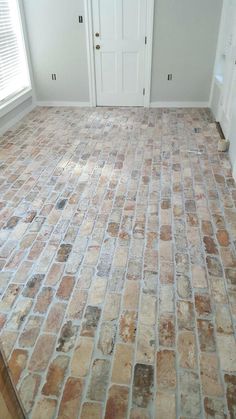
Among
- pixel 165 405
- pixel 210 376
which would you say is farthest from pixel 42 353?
pixel 210 376

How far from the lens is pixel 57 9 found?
4453 mm

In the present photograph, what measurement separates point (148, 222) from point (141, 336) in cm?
100

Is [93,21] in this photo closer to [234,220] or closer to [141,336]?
[234,220]

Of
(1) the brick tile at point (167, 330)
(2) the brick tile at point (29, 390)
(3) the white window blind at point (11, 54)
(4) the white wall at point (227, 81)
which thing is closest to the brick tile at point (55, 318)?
(2) the brick tile at point (29, 390)

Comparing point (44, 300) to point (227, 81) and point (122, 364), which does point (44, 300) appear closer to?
point (122, 364)

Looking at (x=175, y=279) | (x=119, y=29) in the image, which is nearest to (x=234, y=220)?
(x=175, y=279)

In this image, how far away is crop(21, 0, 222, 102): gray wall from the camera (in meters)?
4.32

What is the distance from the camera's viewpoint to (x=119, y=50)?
15.3 ft

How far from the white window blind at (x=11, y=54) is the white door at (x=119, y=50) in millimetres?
1136

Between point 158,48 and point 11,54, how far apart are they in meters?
2.19

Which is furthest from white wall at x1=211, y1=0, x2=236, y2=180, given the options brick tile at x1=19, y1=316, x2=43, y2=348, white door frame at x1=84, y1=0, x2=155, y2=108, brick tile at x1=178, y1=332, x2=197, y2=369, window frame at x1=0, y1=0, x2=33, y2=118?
window frame at x1=0, y1=0, x2=33, y2=118

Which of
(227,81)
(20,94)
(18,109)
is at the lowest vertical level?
(18,109)

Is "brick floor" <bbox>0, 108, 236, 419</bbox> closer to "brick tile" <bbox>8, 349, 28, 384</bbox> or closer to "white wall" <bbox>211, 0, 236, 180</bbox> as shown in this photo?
"brick tile" <bbox>8, 349, 28, 384</bbox>

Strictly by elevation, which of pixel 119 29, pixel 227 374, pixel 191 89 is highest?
pixel 119 29
